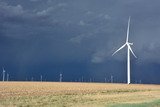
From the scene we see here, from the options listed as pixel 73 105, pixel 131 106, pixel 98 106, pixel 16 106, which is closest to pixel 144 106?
pixel 131 106

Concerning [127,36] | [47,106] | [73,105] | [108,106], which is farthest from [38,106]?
[127,36]

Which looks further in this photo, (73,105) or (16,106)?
(73,105)

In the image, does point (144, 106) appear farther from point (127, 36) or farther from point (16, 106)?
point (127, 36)

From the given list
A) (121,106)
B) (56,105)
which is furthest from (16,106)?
(121,106)

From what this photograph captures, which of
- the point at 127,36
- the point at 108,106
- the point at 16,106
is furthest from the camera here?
the point at 127,36

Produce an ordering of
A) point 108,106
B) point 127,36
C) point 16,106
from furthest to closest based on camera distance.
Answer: point 127,36, point 108,106, point 16,106

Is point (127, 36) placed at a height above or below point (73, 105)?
above

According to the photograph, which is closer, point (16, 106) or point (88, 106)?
point (16, 106)

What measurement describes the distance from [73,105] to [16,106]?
308 inches

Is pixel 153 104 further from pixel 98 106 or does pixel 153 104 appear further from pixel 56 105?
pixel 56 105

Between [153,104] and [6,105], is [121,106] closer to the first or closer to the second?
[153,104]

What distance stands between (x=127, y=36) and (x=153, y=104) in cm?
7668

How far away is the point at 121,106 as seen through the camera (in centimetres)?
5125

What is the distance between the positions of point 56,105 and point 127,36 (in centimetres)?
8197
